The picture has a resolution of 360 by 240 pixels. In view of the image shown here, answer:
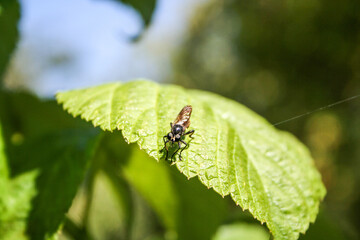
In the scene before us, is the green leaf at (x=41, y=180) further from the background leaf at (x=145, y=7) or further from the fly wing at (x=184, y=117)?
the background leaf at (x=145, y=7)

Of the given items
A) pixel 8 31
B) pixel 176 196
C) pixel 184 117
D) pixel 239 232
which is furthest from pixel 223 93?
pixel 184 117

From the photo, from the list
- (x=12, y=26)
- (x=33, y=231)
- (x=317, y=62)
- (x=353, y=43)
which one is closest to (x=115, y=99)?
(x=33, y=231)

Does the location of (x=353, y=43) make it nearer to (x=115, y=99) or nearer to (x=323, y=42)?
(x=323, y=42)

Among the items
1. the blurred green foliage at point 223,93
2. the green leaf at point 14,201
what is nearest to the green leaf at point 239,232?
the blurred green foliage at point 223,93

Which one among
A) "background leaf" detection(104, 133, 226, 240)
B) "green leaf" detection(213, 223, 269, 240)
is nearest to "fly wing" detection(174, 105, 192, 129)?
"background leaf" detection(104, 133, 226, 240)

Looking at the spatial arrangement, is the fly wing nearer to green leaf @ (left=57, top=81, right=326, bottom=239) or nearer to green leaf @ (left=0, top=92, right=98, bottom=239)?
green leaf @ (left=57, top=81, right=326, bottom=239)

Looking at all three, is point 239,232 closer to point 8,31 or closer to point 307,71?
point 8,31
